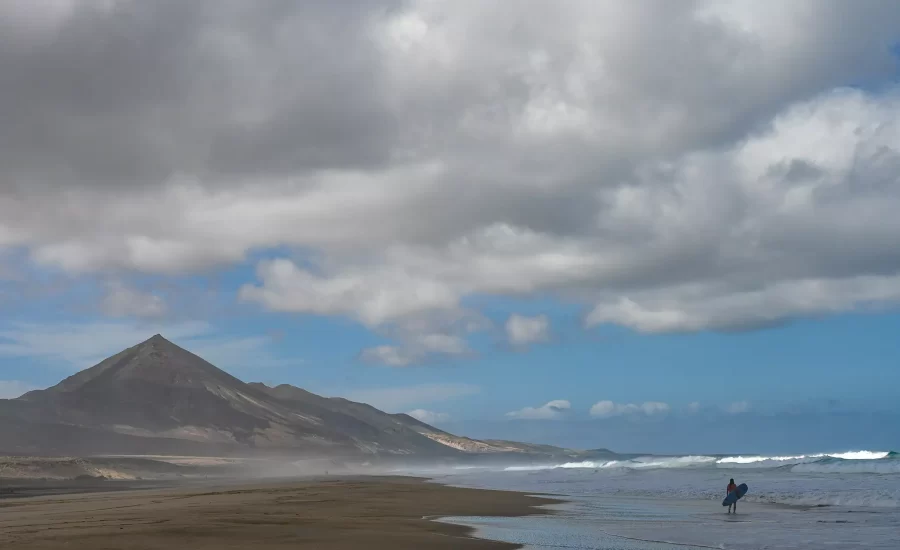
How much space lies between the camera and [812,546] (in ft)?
71.4

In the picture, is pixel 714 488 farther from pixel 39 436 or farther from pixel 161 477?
pixel 39 436

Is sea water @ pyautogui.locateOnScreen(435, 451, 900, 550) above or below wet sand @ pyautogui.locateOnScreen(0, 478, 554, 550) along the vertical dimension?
above

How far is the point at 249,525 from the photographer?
24156 millimetres

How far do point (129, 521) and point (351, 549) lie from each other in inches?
374

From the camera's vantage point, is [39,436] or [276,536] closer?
[276,536]

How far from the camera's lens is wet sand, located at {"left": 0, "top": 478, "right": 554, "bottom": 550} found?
1977cm

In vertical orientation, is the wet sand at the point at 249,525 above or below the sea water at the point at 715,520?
below

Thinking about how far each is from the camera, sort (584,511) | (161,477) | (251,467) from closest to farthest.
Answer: (584,511) → (161,477) → (251,467)

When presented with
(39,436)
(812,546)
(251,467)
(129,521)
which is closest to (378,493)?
(129,521)

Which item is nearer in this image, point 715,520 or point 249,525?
point 249,525

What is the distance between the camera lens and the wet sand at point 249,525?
19.8 m

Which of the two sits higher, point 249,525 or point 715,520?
point 715,520

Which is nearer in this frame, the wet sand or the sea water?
the wet sand

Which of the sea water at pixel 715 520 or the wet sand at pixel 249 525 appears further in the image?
the sea water at pixel 715 520
